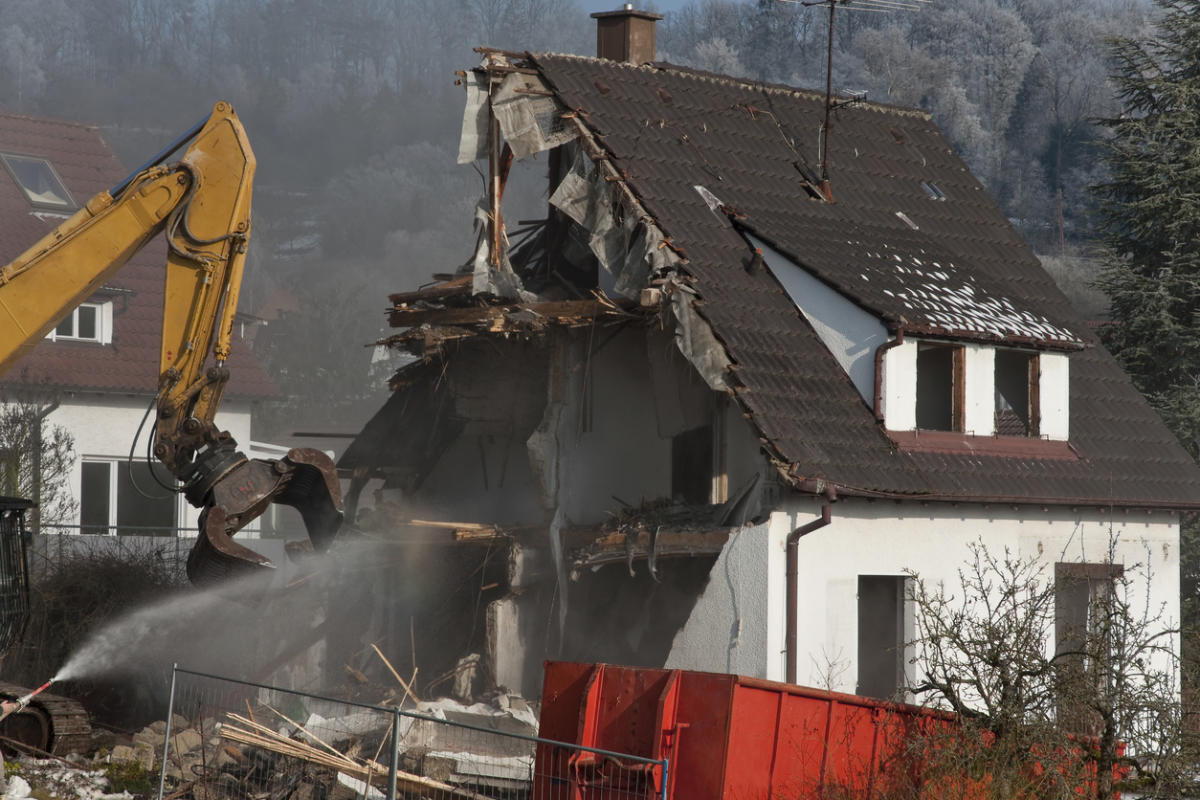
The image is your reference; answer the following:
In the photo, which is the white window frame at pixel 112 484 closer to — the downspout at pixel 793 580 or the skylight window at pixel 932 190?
the skylight window at pixel 932 190

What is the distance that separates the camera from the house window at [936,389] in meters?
18.0

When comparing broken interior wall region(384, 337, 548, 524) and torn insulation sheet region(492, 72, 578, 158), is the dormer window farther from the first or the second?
torn insulation sheet region(492, 72, 578, 158)

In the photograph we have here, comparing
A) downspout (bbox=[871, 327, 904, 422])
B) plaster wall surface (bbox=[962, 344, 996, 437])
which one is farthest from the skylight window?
downspout (bbox=[871, 327, 904, 422])

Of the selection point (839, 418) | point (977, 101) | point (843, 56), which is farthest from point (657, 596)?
point (843, 56)

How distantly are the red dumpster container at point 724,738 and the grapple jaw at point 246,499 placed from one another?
9.23 feet

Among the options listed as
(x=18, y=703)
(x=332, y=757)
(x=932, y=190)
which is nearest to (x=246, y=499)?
(x=332, y=757)

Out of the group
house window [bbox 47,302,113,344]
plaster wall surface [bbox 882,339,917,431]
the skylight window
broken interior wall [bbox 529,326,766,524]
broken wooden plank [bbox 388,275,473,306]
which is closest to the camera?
plaster wall surface [bbox 882,339,917,431]

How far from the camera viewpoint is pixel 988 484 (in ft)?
56.5

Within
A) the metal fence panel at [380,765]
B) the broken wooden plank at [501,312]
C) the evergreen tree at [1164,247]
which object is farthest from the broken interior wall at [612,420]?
the evergreen tree at [1164,247]

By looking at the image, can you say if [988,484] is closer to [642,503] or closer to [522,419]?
[642,503]

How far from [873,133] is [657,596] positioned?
874 centimetres

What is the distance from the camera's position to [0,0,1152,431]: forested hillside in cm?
10144

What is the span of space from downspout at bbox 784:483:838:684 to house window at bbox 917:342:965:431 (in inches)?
111

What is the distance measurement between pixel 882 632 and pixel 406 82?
125 m
